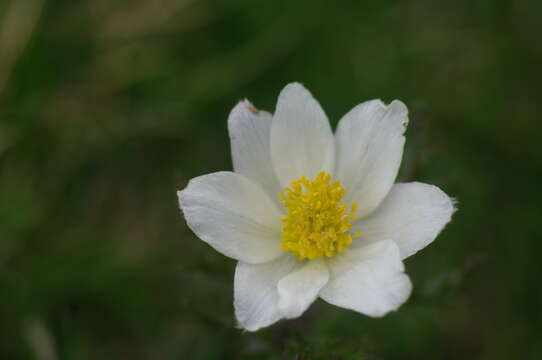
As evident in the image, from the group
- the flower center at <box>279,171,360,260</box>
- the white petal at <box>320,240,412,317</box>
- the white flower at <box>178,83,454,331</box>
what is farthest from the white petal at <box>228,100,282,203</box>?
the white petal at <box>320,240,412,317</box>

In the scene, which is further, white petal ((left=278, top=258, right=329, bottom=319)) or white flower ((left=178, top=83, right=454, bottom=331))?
white flower ((left=178, top=83, right=454, bottom=331))

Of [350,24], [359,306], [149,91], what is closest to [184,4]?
[149,91]

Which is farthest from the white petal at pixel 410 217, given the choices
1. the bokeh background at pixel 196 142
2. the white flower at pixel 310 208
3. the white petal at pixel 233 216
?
the bokeh background at pixel 196 142

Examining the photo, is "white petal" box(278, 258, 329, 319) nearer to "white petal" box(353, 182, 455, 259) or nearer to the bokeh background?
"white petal" box(353, 182, 455, 259)

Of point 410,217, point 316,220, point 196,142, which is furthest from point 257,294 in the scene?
point 196,142

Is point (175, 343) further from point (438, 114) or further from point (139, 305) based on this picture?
point (438, 114)

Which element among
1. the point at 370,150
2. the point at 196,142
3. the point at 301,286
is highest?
the point at 370,150

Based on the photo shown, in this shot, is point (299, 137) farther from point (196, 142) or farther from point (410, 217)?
point (196, 142)
